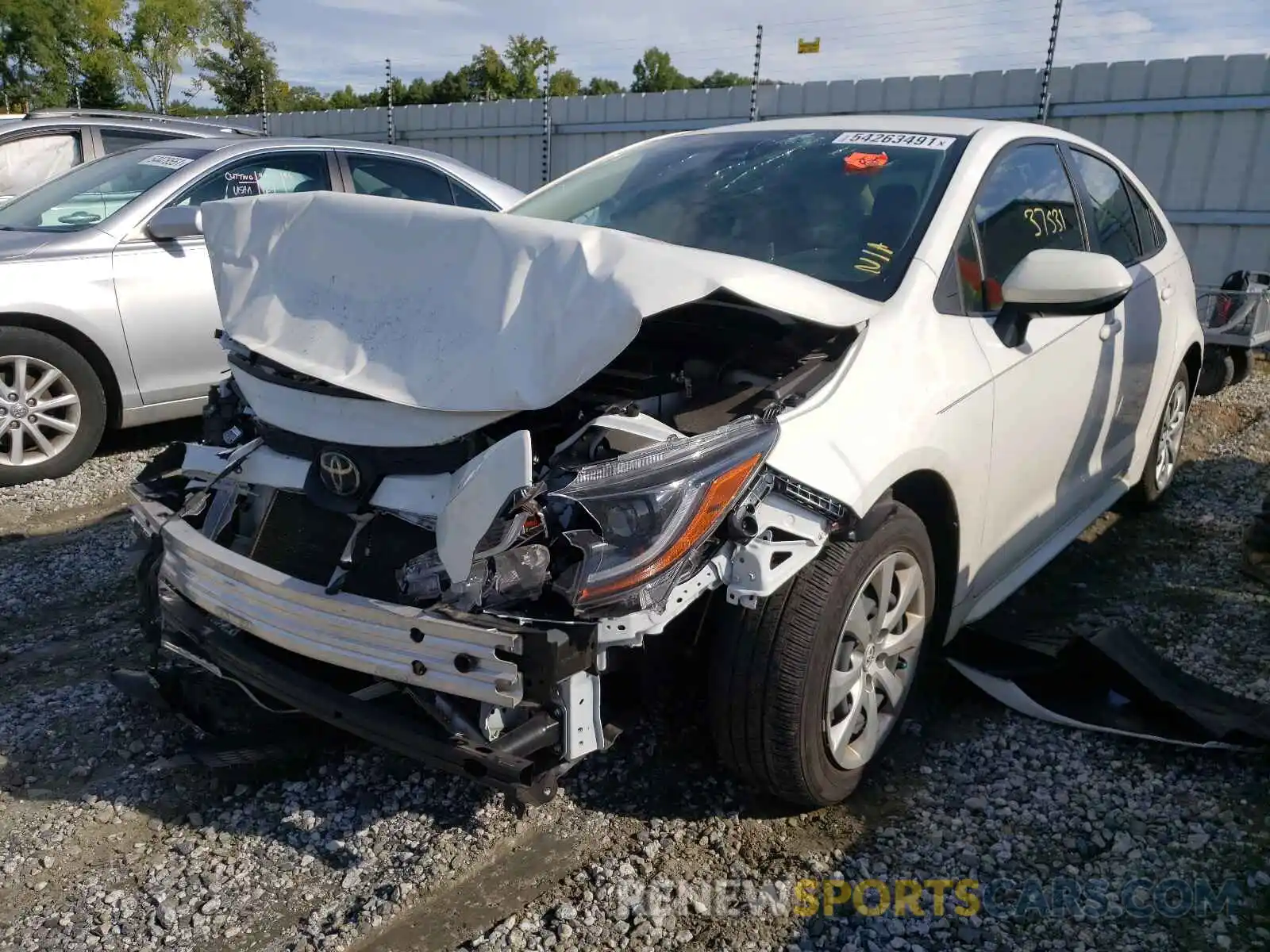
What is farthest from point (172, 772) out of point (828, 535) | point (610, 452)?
point (828, 535)

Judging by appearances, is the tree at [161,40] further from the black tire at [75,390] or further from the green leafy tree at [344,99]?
the black tire at [75,390]

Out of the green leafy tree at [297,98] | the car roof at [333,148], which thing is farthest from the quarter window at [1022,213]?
the green leafy tree at [297,98]

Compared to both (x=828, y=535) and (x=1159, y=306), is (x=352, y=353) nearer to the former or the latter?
(x=828, y=535)

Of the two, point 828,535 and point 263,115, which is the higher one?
point 263,115

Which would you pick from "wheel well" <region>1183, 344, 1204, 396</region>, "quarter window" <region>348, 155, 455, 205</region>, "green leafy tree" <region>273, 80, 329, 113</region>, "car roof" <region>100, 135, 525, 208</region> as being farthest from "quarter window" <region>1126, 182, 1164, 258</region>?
"green leafy tree" <region>273, 80, 329, 113</region>

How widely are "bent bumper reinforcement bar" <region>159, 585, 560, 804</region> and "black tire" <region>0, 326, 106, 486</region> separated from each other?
9.92 feet

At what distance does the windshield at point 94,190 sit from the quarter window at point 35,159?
1.63 m

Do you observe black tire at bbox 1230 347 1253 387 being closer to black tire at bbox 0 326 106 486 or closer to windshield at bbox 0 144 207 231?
windshield at bbox 0 144 207 231

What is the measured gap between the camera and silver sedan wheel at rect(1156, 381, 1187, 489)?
Result: 4.88 metres

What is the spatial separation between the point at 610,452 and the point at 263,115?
56.9ft

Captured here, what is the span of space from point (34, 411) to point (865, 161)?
4237mm

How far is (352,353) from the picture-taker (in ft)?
8.46

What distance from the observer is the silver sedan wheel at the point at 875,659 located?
8.60ft

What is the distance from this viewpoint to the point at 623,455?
2250 millimetres
